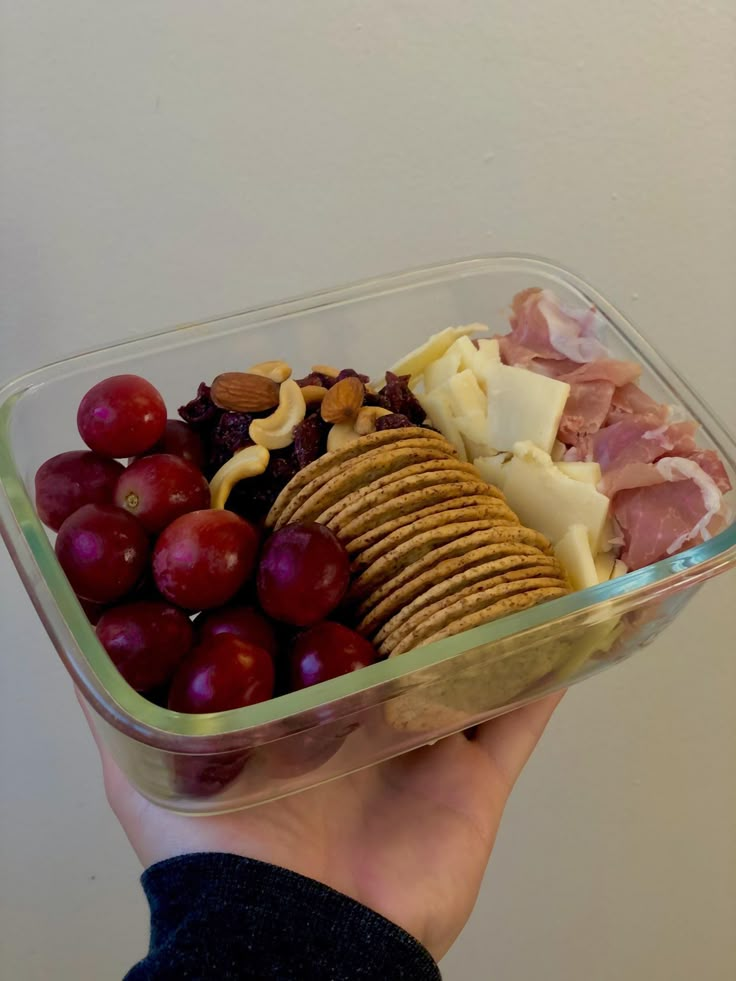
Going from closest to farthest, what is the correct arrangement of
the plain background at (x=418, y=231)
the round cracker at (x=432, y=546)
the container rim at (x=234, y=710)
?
the container rim at (x=234, y=710) < the round cracker at (x=432, y=546) < the plain background at (x=418, y=231)

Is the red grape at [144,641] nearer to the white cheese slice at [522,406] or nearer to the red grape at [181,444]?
the red grape at [181,444]

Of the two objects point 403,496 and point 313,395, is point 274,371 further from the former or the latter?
point 403,496

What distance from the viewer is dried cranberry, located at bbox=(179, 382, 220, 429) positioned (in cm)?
73

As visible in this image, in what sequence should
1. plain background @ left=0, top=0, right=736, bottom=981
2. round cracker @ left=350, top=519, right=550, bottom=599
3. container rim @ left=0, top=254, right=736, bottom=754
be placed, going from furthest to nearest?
1. plain background @ left=0, top=0, right=736, bottom=981
2. round cracker @ left=350, top=519, right=550, bottom=599
3. container rim @ left=0, top=254, right=736, bottom=754

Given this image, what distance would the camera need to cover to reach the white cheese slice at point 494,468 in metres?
0.71

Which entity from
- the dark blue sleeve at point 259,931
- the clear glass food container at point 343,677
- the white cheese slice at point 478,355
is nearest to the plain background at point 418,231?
the clear glass food container at point 343,677

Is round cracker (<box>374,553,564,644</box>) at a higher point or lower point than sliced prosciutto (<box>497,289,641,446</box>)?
lower

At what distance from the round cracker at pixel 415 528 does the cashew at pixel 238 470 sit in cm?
11

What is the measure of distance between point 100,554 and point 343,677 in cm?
19

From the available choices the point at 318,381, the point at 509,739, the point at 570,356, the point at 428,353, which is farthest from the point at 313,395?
the point at 509,739

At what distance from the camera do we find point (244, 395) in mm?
717

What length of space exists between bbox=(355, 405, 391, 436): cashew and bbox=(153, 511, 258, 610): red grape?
0.13 m

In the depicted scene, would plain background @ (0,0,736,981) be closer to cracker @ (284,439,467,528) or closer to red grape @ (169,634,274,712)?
cracker @ (284,439,467,528)

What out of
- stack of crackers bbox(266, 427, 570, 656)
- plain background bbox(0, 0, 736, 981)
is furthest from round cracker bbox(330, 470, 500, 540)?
plain background bbox(0, 0, 736, 981)
